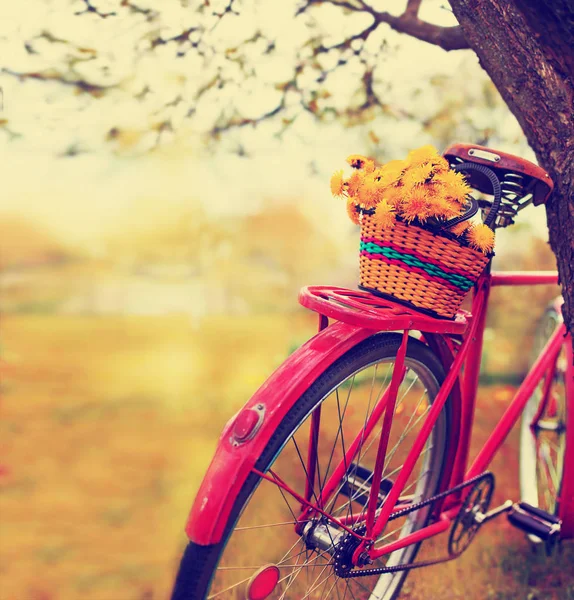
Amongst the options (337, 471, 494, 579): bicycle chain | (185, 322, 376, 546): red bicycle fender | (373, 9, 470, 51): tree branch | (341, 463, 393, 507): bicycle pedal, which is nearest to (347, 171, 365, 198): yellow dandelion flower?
(185, 322, 376, 546): red bicycle fender

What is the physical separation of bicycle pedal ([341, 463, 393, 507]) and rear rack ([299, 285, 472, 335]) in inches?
17.0

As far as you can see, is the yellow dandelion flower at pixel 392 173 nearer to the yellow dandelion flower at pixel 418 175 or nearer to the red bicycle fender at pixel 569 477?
the yellow dandelion flower at pixel 418 175

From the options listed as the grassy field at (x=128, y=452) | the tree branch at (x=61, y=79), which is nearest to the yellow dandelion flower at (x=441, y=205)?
the grassy field at (x=128, y=452)

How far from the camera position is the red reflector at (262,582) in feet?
3.94

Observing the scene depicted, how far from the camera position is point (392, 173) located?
1330 mm

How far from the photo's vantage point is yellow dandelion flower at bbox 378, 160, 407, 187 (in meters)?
1.32

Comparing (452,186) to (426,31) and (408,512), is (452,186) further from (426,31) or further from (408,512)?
(426,31)

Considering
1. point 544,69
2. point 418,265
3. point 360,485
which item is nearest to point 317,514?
point 360,485

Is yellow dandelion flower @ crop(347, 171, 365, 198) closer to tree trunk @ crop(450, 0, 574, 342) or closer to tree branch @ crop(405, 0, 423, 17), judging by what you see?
tree trunk @ crop(450, 0, 574, 342)

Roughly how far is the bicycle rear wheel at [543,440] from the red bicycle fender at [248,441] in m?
1.22

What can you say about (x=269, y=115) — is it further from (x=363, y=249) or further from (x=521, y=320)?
(x=521, y=320)

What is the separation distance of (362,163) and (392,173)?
0.11 metres

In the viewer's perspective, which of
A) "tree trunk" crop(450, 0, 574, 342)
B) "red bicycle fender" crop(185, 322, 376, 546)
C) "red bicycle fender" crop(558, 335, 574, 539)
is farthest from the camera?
"red bicycle fender" crop(558, 335, 574, 539)

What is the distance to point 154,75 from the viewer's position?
233 cm
